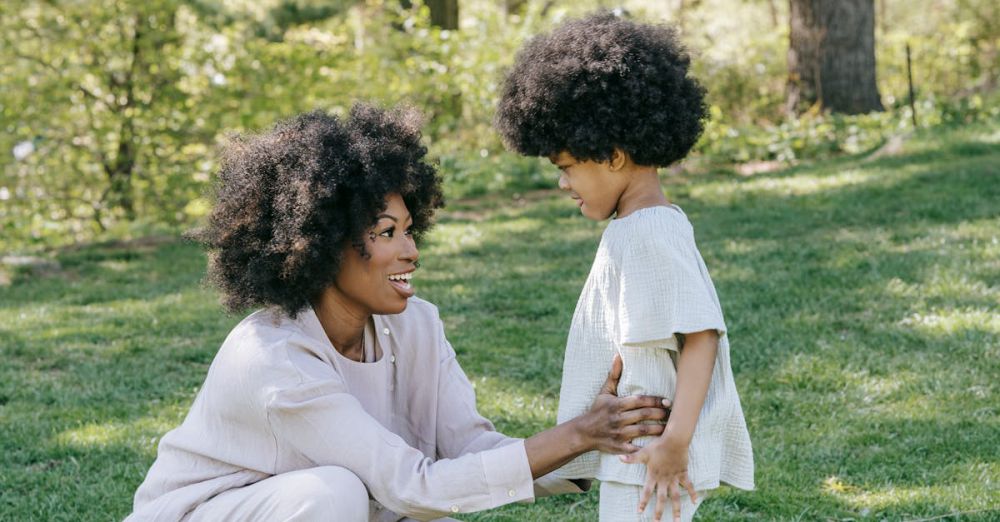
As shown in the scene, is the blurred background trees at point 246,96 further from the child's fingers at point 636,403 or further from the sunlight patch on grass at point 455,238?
the child's fingers at point 636,403

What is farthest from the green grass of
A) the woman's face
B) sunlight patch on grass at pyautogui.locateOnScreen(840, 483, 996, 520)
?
the woman's face

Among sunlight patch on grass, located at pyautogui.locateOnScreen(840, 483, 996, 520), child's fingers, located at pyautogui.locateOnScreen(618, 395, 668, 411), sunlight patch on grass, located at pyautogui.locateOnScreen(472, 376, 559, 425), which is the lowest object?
sunlight patch on grass, located at pyautogui.locateOnScreen(840, 483, 996, 520)

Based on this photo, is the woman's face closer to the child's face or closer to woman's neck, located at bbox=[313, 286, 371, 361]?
woman's neck, located at bbox=[313, 286, 371, 361]

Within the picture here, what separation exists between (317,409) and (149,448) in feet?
6.78

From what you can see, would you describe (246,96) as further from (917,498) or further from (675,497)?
(675,497)

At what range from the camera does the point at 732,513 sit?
3.67 metres

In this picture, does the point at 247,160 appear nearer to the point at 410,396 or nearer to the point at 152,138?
the point at 410,396

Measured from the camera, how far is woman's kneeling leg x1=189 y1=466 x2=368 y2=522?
2.54 metres

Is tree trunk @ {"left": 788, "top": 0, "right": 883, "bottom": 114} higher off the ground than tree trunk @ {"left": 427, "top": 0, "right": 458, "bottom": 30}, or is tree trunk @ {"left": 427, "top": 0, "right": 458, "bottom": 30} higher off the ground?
tree trunk @ {"left": 427, "top": 0, "right": 458, "bottom": 30}

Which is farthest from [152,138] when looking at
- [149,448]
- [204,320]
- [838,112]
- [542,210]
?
[149,448]

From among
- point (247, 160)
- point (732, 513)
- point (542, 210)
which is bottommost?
point (732, 513)

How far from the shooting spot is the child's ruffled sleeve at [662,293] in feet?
8.15

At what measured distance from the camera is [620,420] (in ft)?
8.29

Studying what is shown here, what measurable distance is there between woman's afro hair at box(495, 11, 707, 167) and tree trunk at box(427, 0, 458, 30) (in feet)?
35.8
